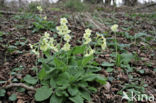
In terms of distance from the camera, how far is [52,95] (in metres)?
1.92

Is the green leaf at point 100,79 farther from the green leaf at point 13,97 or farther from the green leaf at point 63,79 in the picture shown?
the green leaf at point 13,97

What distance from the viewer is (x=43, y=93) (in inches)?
74.7

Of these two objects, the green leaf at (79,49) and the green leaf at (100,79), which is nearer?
the green leaf at (100,79)

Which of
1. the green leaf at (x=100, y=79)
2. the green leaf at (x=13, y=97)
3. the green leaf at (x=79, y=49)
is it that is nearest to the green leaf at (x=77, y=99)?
the green leaf at (x=100, y=79)

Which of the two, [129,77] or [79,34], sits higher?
[79,34]

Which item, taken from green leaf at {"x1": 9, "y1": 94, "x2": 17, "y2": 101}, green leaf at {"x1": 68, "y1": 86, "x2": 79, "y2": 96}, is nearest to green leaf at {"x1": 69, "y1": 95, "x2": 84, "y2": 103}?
green leaf at {"x1": 68, "y1": 86, "x2": 79, "y2": 96}

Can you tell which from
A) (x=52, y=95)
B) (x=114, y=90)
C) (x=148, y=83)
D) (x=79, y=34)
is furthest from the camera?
(x=79, y=34)

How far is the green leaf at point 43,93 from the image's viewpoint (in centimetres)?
184

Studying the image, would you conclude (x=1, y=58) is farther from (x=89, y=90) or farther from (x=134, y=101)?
(x=134, y=101)

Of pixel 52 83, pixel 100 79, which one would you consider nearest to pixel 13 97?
pixel 52 83

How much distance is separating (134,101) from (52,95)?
41.5 inches

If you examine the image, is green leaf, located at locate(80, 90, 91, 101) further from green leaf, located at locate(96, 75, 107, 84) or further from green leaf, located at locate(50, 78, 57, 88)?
green leaf, located at locate(50, 78, 57, 88)

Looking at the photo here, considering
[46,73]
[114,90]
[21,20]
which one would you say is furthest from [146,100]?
[21,20]

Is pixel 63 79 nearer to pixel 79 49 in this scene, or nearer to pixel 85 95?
pixel 85 95
